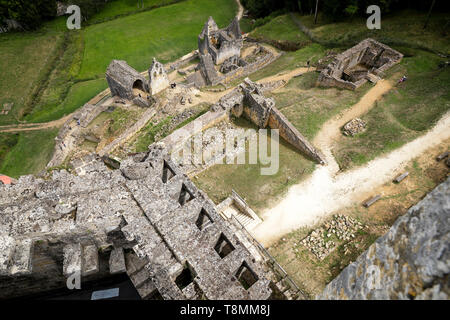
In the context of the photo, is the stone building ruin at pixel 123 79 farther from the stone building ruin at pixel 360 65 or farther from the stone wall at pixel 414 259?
the stone wall at pixel 414 259

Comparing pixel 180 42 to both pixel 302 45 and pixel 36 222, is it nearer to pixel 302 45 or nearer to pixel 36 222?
pixel 302 45

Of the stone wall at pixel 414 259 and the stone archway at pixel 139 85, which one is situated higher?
the stone wall at pixel 414 259

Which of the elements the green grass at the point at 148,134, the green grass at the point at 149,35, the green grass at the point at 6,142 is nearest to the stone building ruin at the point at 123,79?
the green grass at the point at 148,134

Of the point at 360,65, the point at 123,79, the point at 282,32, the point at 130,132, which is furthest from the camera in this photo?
the point at 282,32

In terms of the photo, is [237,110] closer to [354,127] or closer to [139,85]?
[354,127]

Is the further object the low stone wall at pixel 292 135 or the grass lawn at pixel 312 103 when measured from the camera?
the grass lawn at pixel 312 103

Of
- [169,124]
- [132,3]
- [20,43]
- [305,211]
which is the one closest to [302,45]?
[169,124]

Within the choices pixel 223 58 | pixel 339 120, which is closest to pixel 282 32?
pixel 223 58

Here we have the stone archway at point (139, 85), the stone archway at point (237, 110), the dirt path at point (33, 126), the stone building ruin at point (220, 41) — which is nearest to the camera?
the stone archway at point (237, 110)
